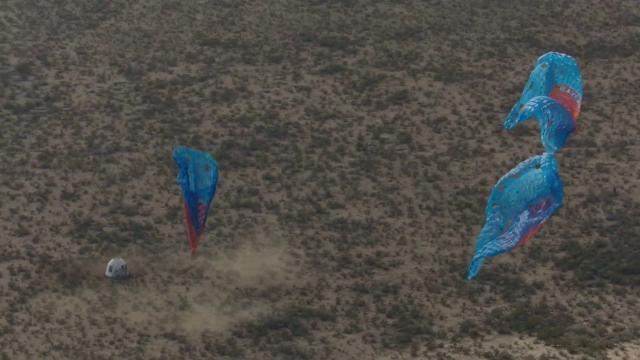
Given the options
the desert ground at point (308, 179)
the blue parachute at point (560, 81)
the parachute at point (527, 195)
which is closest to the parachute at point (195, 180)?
the desert ground at point (308, 179)

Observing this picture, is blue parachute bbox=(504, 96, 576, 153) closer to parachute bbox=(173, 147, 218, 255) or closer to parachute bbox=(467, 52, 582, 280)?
Result: parachute bbox=(467, 52, 582, 280)

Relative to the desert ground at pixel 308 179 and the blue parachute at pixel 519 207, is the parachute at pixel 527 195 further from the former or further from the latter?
the desert ground at pixel 308 179

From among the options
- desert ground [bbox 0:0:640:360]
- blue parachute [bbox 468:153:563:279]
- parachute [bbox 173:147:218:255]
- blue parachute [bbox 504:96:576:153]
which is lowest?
desert ground [bbox 0:0:640:360]

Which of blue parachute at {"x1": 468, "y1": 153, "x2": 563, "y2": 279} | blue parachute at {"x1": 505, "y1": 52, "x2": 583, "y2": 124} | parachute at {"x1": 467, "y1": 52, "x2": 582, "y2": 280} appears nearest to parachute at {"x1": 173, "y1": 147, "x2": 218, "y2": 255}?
parachute at {"x1": 467, "y1": 52, "x2": 582, "y2": 280}

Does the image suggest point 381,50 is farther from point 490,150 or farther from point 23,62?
point 23,62

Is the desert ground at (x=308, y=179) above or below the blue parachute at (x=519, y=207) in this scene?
below

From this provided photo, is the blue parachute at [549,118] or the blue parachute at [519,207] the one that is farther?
the blue parachute at [549,118]
